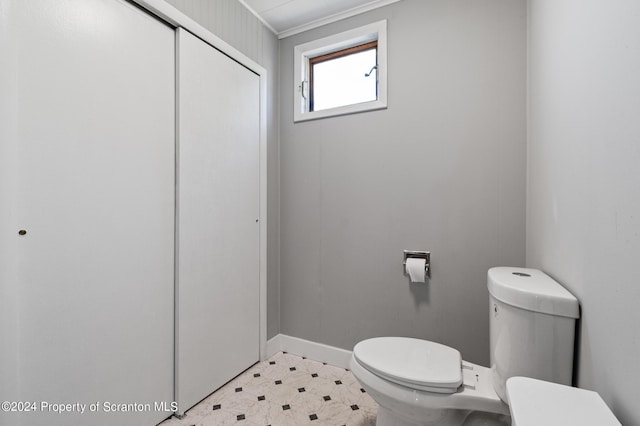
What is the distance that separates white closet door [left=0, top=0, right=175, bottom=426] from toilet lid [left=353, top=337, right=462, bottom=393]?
39.7 inches

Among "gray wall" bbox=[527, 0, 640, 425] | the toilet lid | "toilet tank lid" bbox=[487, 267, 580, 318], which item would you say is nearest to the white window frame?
"gray wall" bbox=[527, 0, 640, 425]

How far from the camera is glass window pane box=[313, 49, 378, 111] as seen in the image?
78.0 inches

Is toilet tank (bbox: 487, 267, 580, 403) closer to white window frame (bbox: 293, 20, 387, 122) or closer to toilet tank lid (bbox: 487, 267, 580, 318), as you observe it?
toilet tank lid (bbox: 487, 267, 580, 318)

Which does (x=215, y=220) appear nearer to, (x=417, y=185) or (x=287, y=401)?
(x=287, y=401)

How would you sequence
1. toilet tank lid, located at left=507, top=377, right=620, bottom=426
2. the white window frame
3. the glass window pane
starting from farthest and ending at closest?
the glass window pane → the white window frame → toilet tank lid, located at left=507, top=377, right=620, bottom=426

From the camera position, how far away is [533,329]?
0.94 metres

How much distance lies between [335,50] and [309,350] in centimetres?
214

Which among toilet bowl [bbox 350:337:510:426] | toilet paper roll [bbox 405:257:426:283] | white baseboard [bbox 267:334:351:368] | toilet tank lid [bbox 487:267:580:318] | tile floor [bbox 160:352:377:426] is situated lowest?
tile floor [bbox 160:352:377:426]

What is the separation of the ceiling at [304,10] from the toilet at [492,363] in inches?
69.8

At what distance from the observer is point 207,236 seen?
1.64 m

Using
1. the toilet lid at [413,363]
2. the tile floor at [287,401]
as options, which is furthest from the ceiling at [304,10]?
the tile floor at [287,401]

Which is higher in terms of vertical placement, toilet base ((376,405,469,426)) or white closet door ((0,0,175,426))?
white closet door ((0,0,175,426))

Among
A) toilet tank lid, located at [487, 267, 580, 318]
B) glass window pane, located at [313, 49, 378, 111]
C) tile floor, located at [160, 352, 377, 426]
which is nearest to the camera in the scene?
toilet tank lid, located at [487, 267, 580, 318]

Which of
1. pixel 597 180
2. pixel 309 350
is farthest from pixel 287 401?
pixel 597 180
